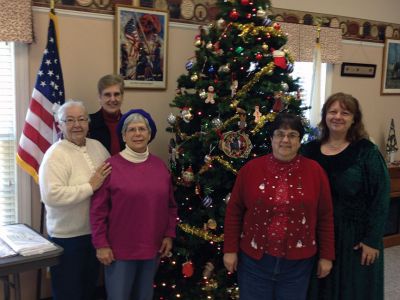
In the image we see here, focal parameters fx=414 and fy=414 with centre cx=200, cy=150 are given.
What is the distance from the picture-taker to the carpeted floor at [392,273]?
3.33 meters

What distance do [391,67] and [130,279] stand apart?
387 centimetres

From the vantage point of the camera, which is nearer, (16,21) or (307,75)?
(16,21)

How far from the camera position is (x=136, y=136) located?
2.09m

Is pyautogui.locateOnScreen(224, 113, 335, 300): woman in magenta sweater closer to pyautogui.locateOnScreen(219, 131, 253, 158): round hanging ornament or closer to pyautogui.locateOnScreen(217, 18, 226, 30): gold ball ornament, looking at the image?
pyautogui.locateOnScreen(219, 131, 253, 158): round hanging ornament

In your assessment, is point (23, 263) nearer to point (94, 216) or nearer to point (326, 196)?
point (94, 216)

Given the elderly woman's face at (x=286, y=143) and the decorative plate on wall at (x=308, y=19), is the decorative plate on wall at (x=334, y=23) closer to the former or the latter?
the decorative plate on wall at (x=308, y=19)

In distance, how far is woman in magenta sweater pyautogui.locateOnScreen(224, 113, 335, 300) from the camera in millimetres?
1929

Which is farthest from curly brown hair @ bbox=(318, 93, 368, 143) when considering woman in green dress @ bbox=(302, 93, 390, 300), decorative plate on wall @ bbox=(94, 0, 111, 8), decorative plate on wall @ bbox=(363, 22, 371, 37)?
decorative plate on wall @ bbox=(363, 22, 371, 37)

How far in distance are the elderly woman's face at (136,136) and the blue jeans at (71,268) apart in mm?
564

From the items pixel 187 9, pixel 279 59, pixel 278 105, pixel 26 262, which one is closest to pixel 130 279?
pixel 26 262

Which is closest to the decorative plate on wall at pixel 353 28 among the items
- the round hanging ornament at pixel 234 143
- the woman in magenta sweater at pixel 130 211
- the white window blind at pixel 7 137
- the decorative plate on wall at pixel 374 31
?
the decorative plate on wall at pixel 374 31

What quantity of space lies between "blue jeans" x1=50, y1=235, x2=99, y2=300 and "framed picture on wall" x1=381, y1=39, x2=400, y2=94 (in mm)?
3762

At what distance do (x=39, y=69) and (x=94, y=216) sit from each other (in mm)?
1115

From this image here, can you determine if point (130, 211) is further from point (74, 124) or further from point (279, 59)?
point (279, 59)
